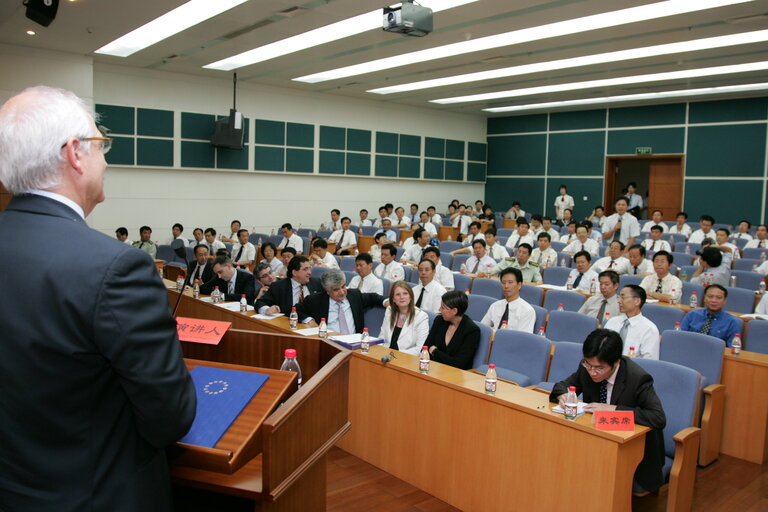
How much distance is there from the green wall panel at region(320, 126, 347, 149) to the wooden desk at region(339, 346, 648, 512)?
10.8m

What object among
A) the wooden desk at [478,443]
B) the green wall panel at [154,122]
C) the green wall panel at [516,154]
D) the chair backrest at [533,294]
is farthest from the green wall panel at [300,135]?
the wooden desk at [478,443]

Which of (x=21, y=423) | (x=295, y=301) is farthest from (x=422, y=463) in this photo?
(x=21, y=423)

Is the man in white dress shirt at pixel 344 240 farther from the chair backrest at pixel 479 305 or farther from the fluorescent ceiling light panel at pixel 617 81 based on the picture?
the chair backrest at pixel 479 305

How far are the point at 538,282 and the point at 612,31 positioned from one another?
3.69 m

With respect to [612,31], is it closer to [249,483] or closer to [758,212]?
[758,212]

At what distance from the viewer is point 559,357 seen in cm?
412

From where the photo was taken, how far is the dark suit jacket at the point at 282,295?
554cm

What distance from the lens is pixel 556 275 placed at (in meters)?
7.77

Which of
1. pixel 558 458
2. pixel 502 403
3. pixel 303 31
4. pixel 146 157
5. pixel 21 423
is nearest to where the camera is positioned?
pixel 21 423

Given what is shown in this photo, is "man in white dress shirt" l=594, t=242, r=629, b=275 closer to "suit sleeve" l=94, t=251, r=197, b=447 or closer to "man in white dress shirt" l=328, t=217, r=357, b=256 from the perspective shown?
"man in white dress shirt" l=328, t=217, r=357, b=256

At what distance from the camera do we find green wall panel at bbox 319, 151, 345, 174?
14.4 metres

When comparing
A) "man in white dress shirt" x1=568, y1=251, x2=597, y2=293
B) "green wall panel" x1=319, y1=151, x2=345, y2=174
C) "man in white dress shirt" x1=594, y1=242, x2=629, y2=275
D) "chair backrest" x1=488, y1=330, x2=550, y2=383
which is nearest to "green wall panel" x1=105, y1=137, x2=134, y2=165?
"green wall panel" x1=319, y1=151, x2=345, y2=174

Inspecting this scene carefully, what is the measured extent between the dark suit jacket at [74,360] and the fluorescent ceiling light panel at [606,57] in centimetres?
980

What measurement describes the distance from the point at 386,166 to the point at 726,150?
323 inches
